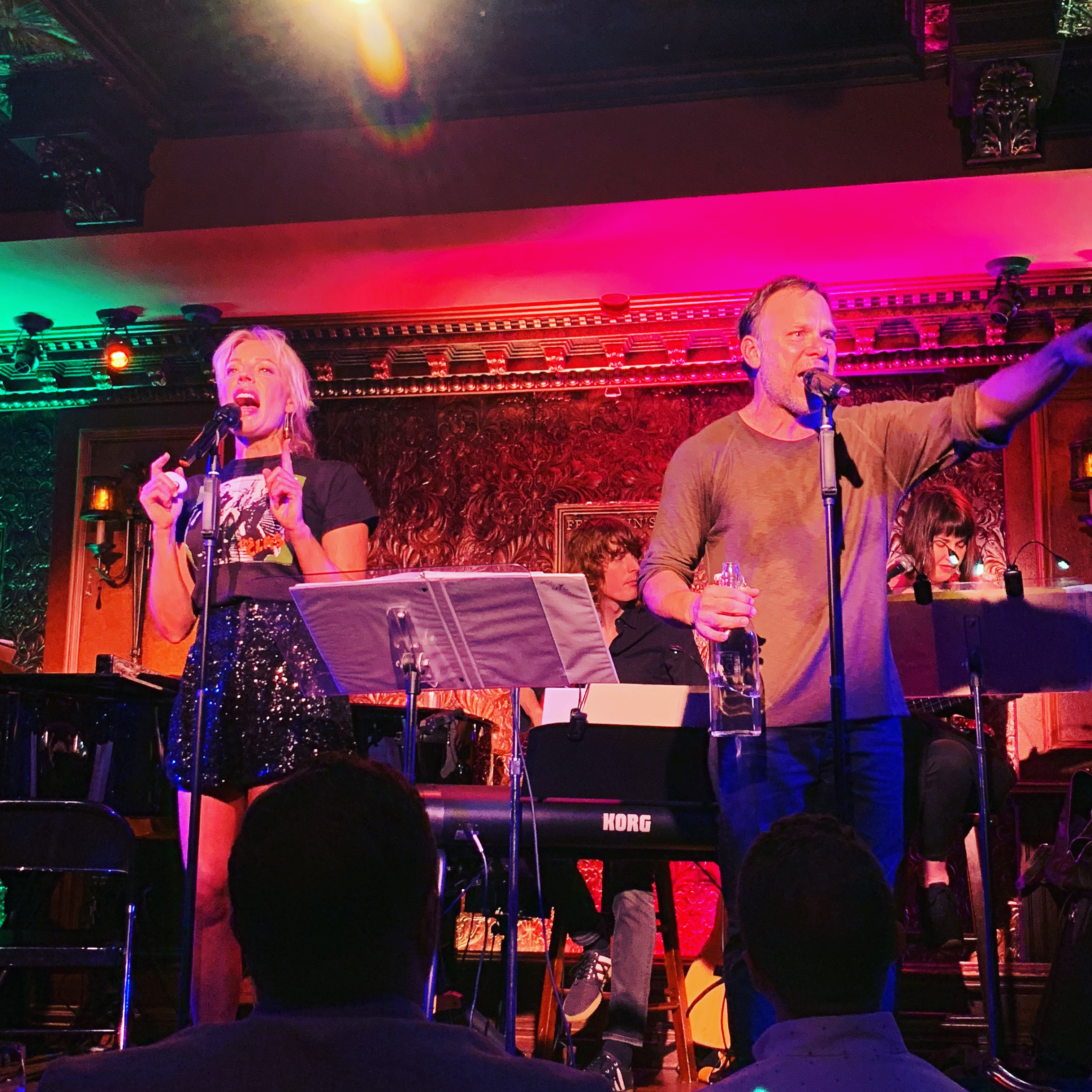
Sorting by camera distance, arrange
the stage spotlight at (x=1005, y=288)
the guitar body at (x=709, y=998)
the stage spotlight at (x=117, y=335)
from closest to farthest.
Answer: the guitar body at (x=709, y=998) < the stage spotlight at (x=1005, y=288) < the stage spotlight at (x=117, y=335)

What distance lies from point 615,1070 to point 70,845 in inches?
73.1

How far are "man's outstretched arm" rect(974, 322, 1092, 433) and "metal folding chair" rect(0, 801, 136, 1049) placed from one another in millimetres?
2705

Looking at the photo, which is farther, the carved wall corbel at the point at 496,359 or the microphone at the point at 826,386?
the carved wall corbel at the point at 496,359

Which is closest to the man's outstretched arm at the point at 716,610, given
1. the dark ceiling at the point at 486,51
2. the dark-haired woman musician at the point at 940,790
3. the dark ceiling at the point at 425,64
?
the dark-haired woman musician at the point at 940,790

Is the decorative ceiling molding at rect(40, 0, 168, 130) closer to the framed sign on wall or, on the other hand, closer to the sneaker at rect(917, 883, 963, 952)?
the framed sign on wall

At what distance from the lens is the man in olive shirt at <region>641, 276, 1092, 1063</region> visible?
2668mm

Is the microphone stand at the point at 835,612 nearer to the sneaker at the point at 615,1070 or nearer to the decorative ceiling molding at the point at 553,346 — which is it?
the sneaker at the point at 615,1070

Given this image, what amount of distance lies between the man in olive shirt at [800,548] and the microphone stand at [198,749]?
1.08 m

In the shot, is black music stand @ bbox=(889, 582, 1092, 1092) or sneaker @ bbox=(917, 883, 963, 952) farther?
sneaker @ bbox=(917, 883, 963, 952)

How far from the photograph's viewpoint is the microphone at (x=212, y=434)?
126 inches

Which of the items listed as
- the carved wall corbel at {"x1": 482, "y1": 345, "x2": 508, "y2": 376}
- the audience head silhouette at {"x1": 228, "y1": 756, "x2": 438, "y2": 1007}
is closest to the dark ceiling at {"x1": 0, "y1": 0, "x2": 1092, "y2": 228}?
the carved wall corbel at {"x1": 482, "y1": 345, "x2": 508, "y2": 376}

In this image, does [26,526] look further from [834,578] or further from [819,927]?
[819,927]

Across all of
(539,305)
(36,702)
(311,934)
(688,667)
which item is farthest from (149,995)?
(311,934)

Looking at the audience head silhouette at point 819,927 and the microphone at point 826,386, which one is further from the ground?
the microphone at point 826,386
